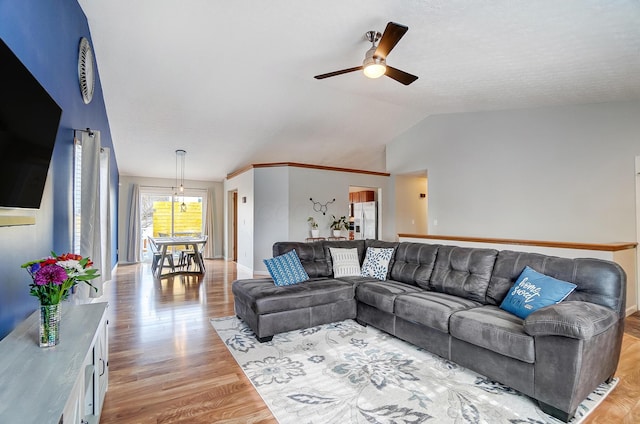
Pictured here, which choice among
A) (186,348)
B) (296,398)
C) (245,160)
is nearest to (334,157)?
(245,160)

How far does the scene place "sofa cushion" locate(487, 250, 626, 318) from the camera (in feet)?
7.45

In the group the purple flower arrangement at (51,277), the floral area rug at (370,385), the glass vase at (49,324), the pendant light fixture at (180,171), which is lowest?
the floral area rug at (370,385)

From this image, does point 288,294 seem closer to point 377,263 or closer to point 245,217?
point 377,263

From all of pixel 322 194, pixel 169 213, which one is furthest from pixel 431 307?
pixel 169 213

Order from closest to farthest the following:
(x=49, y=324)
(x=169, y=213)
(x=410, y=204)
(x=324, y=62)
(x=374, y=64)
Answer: (x=49, y=324) → (x=374, y=64) → (x=324, y=62) → (x=410, y=204) → (x=169, y=213)

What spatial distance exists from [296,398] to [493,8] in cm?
336

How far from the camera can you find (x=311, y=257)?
4125 millimetres

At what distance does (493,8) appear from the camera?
8.47 ft

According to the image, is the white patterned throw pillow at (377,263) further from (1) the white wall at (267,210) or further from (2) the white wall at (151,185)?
(2) the white wall at (151,185)

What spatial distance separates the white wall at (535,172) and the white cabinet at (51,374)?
18.5ft

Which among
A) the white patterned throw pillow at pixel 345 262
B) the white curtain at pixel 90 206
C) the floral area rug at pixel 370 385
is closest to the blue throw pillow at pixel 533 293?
the floral area rug at pixel 370 385

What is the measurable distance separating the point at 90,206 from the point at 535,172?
5.93 meters

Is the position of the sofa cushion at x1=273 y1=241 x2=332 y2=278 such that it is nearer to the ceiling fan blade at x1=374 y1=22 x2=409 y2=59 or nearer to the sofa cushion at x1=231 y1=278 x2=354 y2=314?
the sofa cushion at x1=231 y1=278 x2=354 y2=314

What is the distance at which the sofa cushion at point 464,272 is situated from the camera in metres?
3.00
